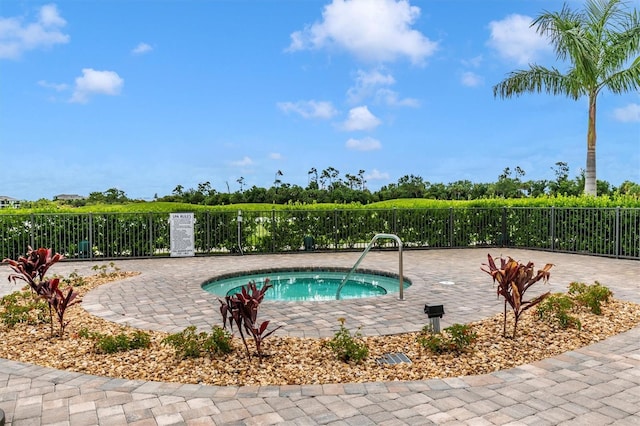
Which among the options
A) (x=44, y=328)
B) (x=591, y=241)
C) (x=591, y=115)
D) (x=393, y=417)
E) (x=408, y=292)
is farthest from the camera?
(x=591, y=115)

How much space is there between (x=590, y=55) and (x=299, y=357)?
1508 centimetres

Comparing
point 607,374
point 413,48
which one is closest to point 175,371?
point 607,374

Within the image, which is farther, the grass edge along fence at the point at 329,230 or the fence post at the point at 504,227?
the fence post at the point at 504,227

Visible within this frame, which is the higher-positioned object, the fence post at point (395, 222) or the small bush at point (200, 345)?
the fence post at point (395, 222)

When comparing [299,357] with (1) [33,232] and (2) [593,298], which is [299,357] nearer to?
(2) [593,298]

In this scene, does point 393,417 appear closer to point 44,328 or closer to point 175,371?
point 175,371

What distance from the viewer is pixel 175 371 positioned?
365 centimetres

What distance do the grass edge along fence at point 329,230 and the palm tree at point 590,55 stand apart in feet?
11.8

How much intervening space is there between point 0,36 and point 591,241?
13227mm

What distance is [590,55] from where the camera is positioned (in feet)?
47.1

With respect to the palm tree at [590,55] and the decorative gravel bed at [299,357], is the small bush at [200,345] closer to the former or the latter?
the decorative gravel bed at [299,357]

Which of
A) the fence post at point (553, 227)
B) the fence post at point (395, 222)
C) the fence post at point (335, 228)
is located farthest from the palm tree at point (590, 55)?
the fence post at point (335, 228)

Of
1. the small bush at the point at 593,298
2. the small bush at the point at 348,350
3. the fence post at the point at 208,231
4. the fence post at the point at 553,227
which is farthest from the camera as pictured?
the fence post at the point at 553,227

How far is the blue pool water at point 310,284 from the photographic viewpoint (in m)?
7.91
